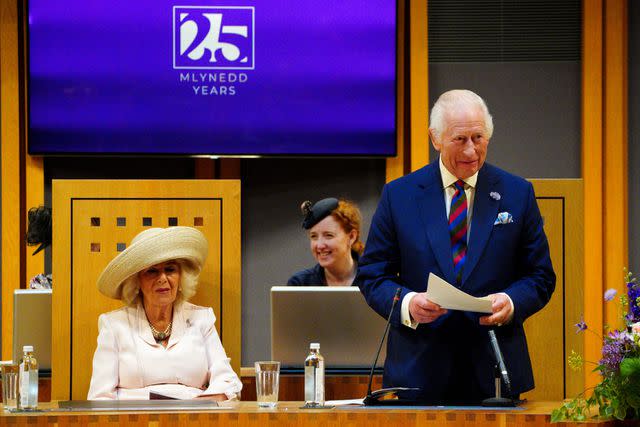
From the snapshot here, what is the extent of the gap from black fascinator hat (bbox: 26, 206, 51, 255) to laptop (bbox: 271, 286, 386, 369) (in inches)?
57.7

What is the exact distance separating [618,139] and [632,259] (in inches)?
26.9

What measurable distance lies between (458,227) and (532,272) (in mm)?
233

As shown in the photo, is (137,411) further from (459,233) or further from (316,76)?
(316,76)

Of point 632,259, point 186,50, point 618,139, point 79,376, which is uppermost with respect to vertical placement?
point 186,50

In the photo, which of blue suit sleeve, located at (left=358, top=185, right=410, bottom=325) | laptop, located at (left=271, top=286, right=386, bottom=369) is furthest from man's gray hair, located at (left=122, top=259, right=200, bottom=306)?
blue suit sleeve, located at (left=358, top=185, right=410, bottom=325)

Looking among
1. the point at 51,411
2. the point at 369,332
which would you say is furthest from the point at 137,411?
the point at 369,332

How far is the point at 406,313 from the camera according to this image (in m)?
2.83

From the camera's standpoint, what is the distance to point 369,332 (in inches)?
146

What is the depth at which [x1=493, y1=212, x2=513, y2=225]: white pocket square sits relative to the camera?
2.92m

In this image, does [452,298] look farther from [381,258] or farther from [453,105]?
[453,105]

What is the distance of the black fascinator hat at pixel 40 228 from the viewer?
4629 millimetres

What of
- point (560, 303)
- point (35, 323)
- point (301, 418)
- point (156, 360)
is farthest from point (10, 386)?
point (560, 303)

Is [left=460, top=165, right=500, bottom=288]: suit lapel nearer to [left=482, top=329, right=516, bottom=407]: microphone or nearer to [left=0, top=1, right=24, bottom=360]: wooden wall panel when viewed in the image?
[left=482, top=329, right=516, bottom=407]: microphone

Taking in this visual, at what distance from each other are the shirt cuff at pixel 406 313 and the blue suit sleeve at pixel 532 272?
0.84 feet
